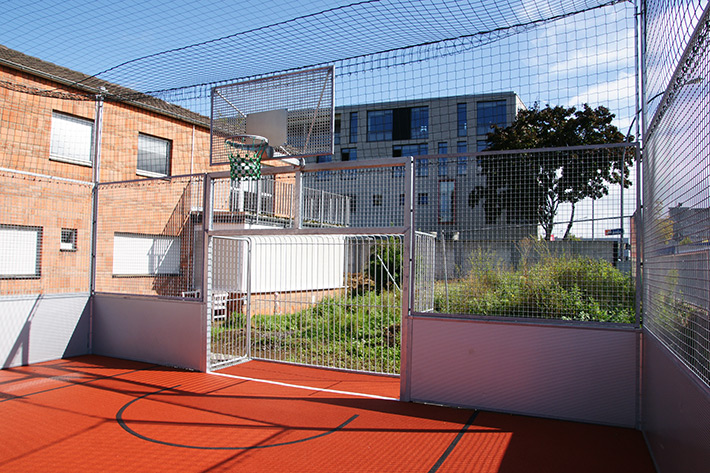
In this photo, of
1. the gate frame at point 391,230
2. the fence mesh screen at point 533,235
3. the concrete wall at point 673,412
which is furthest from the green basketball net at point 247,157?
the concrete wall at point 673,412

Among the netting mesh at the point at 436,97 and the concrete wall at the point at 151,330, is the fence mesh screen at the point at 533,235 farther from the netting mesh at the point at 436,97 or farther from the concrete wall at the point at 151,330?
the concrete wall at the point at 151,330

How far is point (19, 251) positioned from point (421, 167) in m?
6.78

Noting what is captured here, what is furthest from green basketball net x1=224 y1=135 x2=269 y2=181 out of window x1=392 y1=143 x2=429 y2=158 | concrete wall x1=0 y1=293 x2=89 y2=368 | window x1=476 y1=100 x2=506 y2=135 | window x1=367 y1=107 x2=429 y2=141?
window x1=392 y1=143 x2=429 y2=158

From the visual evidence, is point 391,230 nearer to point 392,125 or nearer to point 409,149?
point 392,125

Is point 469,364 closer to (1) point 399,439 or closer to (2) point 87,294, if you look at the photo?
(1) point 399,439

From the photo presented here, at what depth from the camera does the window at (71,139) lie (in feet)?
33.8

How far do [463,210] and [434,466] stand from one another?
104 inches

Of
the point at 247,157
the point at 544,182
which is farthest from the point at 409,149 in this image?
the point at 544,182

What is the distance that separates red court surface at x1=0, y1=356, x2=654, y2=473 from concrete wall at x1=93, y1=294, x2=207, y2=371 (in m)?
0.78

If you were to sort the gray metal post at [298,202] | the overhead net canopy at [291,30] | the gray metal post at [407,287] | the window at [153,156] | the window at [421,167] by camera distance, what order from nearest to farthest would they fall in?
1. the overhead net canopy at [291,30]
2. the gray metal post at [407,287]
3. the window at [421,167]
4. the gray metal post at [298,202]
5. the window at [153,156]

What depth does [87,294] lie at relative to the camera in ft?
26.7

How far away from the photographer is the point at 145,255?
8.81 m

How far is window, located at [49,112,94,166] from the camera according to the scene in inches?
405

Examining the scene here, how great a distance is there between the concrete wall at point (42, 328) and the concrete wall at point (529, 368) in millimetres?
5612
